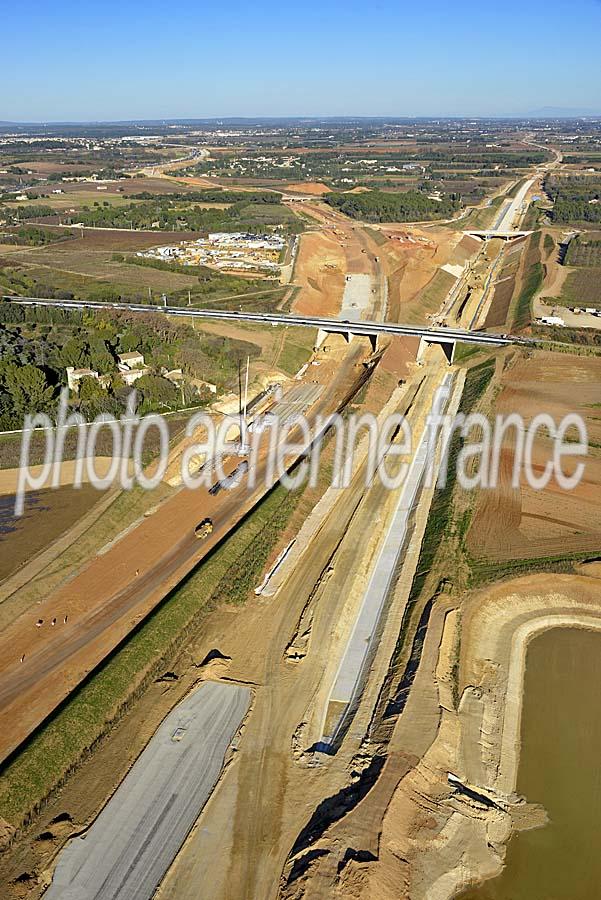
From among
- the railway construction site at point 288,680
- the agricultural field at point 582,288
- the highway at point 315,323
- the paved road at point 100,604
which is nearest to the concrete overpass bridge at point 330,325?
the highway at point 315,323

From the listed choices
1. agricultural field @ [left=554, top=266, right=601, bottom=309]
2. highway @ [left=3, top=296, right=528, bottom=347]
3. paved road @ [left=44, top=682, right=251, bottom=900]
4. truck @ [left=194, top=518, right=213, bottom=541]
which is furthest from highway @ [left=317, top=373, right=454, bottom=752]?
agricultural field @ [left=554, top=266, right=601, bottom=309]

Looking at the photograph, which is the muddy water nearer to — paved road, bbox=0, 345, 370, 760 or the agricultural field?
paved road, bbox=0, 345, 370, 760

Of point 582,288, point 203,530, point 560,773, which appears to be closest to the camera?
point 560,773

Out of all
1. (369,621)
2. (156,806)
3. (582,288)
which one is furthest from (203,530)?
(582,288)

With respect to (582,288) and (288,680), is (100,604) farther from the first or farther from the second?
(582,288)

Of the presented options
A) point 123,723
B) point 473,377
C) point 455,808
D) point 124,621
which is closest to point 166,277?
point 473,377

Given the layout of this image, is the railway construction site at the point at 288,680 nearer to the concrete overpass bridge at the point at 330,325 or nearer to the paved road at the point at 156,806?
the paved road at the point at 156,806
